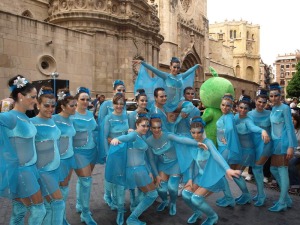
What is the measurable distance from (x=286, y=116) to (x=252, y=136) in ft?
2.32

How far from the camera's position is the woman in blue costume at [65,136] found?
447 cm

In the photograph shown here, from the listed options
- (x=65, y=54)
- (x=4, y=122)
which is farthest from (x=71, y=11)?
(x=4, y=122)

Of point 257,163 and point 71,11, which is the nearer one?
point 257,163

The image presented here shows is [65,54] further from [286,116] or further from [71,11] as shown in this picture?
[286,116]

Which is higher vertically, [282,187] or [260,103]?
[260,103]

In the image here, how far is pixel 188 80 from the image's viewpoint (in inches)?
271

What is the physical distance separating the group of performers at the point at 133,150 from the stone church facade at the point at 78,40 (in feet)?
26.5

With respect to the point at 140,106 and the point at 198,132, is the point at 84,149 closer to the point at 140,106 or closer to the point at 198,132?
the point at 140,106

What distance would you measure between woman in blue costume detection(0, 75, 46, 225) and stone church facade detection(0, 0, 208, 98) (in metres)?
9.30

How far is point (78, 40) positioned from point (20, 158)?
12273mm

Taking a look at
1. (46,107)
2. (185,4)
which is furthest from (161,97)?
(185,4)

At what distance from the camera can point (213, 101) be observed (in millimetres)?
6816

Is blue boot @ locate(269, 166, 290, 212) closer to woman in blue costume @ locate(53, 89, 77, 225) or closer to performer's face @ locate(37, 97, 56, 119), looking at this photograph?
woman in blue costume @ locate(53, 89, 77, 225)

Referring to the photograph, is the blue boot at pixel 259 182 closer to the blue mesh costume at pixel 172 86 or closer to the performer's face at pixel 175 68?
the blue mesh costume at pixel 172 86
